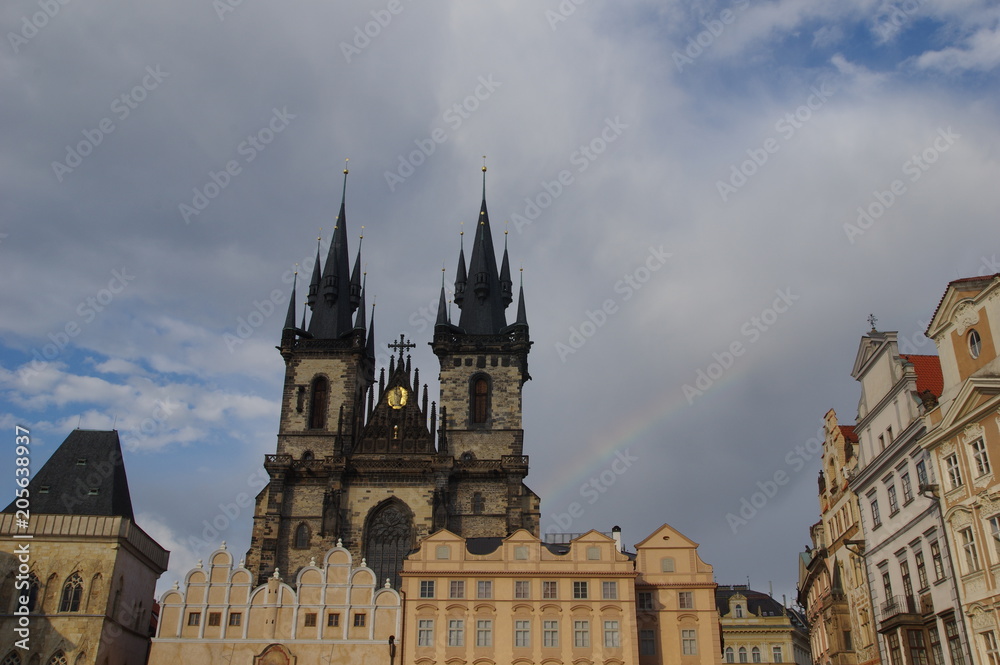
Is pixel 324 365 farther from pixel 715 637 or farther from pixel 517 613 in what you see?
pixel 715 637

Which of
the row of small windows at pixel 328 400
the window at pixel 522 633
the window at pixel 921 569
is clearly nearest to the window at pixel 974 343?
the window at pixel 921 569

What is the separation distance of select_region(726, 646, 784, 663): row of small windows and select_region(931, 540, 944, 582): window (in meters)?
31.4

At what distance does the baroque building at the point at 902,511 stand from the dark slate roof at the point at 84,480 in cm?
2929

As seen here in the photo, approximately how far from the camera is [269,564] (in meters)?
50.6

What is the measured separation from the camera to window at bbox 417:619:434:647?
36594mm

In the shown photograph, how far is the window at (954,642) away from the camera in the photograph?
24.6 m

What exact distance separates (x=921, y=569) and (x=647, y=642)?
1295 cm

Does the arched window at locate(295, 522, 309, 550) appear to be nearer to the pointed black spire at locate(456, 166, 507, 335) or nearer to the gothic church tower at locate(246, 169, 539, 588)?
the gothic church tower at locate(246, 169, 539, 588)

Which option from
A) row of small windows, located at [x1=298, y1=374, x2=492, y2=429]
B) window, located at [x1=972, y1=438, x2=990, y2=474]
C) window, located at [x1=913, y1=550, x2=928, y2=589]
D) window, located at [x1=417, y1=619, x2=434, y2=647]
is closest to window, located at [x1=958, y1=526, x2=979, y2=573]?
window, located at [x1=972, y1=438, x2=990, y2=474]

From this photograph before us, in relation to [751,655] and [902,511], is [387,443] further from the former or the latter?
[902,511]

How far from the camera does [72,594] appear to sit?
36.5 metres

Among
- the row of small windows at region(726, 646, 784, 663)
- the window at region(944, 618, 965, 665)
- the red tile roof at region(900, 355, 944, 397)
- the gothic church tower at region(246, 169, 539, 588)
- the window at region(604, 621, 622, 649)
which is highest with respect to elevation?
the gothic church tower at region(246, 169, 539, 588)

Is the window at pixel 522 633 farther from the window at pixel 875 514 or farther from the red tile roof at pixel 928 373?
the red tile roof at pixel 928 373

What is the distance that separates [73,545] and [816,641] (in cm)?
3416
